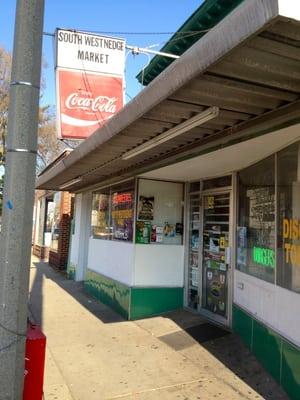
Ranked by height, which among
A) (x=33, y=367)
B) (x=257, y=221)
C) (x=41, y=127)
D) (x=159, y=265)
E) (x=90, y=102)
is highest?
(x=41, y=127)

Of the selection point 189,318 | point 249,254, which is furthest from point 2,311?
point 189,318

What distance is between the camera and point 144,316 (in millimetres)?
8195

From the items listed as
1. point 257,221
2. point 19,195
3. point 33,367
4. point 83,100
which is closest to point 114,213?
point 83,100

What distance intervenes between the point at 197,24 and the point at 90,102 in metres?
2.67

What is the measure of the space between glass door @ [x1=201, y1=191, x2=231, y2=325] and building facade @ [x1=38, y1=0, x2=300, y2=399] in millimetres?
32

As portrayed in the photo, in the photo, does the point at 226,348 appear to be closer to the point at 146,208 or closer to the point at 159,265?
the point at 159,265

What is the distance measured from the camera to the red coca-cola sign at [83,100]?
9.43 meters

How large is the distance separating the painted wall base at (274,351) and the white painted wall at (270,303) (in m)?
0.08

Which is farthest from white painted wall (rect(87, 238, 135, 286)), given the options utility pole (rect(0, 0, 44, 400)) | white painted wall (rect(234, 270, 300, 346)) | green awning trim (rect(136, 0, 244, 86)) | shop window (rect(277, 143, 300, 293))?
utility pole (rect(0, 0, 44, 400))

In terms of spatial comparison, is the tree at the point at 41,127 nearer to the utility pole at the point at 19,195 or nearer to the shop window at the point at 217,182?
the shop window at the point at 217,182

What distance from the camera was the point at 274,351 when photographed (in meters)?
5.07

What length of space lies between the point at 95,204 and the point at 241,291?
20.0ft

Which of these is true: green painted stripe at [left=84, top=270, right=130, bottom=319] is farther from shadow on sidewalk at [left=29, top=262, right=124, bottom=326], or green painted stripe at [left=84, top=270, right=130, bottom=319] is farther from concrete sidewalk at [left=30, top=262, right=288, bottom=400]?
concrete sidewalk at [left=30, top=262, right=288, bottom=400]

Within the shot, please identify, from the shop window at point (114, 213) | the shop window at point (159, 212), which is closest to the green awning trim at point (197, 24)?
the shop window at point (159, 212)
